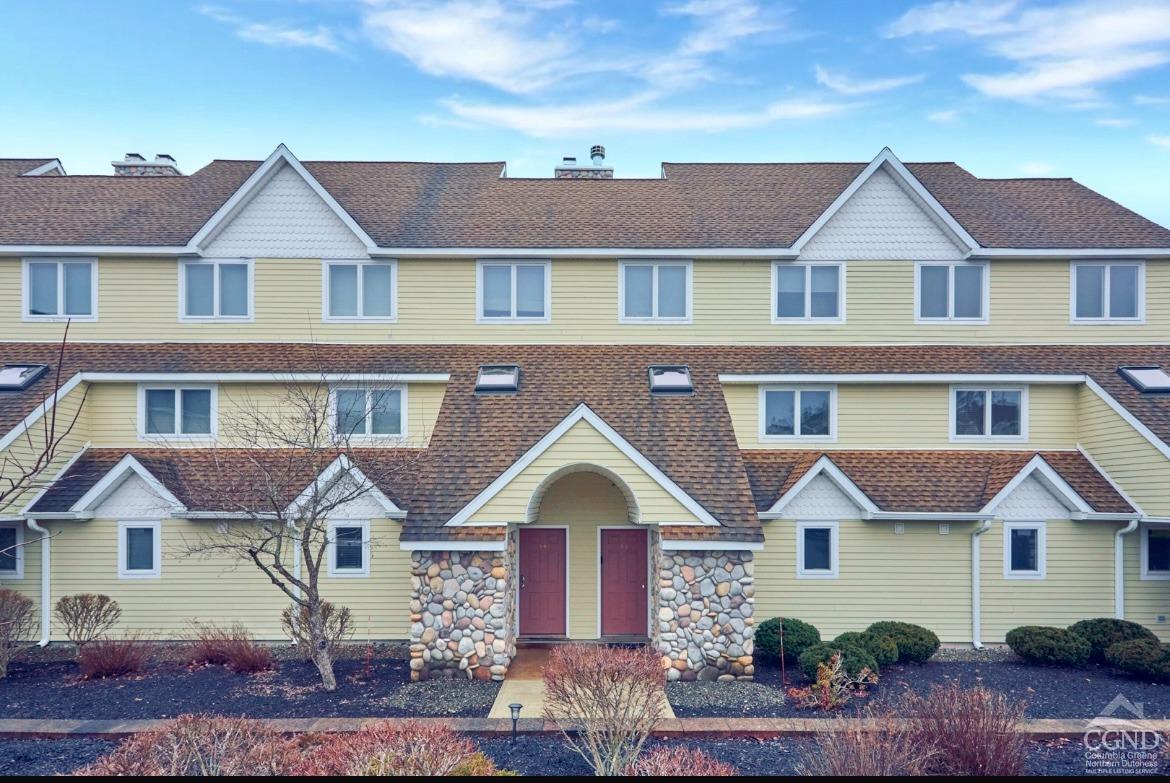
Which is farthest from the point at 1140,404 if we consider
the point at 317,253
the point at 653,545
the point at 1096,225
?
the point at 317,253

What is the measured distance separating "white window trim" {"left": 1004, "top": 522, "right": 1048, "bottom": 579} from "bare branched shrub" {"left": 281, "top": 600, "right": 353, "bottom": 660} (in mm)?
12935

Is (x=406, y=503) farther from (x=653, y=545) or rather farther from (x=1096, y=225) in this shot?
(x=1096, y=225)

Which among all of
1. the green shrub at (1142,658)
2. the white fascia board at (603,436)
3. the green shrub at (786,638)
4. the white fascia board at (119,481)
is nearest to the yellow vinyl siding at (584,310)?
the white fascia board at (119,481)

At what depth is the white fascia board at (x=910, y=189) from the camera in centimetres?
1731

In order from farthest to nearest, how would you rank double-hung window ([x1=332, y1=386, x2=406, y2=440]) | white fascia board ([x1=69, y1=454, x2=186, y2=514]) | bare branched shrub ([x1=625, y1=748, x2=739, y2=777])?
double-hung window ([x1=332, y1=386, x2=406, y2=440])
white fascia board ([x1=69, y1=454, x2=186, y2=514])
bare branched shrub ([x1=625, y1=748, x2=739, y2=777])

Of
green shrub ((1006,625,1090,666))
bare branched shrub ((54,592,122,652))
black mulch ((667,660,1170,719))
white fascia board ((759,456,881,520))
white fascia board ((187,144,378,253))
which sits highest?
white fascia board ((187,144,378,253))

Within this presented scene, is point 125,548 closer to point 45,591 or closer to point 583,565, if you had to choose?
point 45,591

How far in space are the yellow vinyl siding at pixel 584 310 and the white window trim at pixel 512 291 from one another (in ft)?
0.46

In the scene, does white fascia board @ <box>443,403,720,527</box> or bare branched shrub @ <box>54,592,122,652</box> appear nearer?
white fascia board @ <box>443,403,720,527</box>

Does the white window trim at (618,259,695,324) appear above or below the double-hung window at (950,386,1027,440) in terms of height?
above

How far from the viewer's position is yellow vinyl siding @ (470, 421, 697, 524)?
13.6 metres

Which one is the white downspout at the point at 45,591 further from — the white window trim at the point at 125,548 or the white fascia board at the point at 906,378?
the white fascia board at the point at 906,378

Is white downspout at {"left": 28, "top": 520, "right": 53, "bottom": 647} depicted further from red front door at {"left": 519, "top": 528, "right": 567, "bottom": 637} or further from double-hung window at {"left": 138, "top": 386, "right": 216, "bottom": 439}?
red front door at {"left": 519, "top": 528, "right": 567, "bottom": 637}

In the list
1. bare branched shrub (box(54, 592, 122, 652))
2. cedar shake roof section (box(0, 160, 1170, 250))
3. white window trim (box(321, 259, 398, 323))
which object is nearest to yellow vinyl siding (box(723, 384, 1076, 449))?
cedar shake roof section (box(0, 160, 1170, 250))
